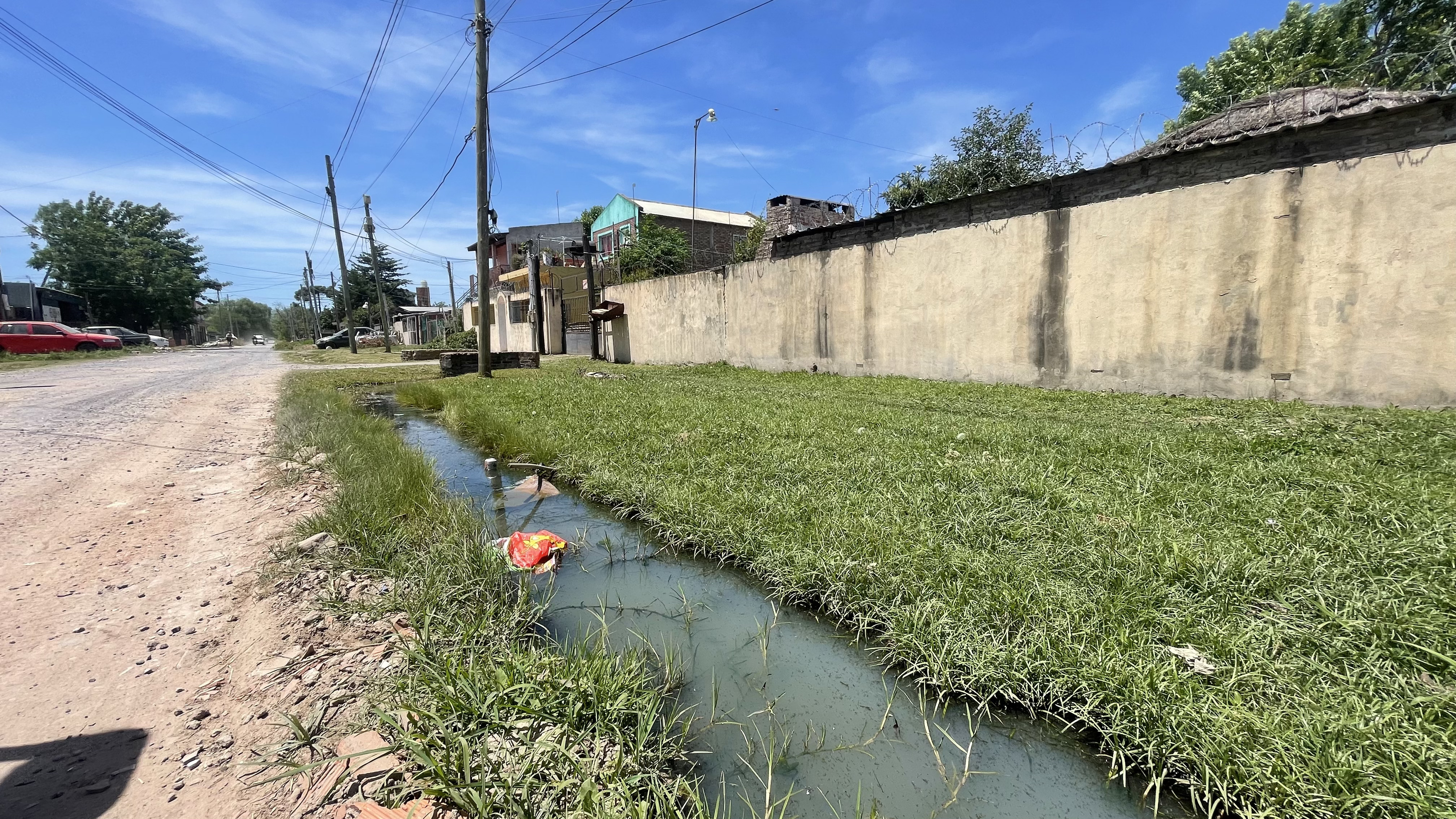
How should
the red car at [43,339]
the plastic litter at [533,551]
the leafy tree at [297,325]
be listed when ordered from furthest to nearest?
the leafy tree at [297,325]
the red car at [43,339]
the plastic litter at [533,551]

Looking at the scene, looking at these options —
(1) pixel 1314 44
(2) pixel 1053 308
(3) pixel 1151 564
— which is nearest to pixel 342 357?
(2) pixel 1053 308

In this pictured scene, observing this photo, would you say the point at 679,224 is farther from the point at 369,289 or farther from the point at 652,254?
the point at 369,289

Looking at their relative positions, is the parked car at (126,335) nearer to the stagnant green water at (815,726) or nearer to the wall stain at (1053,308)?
the stagnant green water at (815,726)

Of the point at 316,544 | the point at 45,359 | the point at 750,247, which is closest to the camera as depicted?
the point at 316,544

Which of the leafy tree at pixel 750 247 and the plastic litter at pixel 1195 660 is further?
the leafy tree at pixel 750 247

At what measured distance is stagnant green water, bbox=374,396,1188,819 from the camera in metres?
1.66

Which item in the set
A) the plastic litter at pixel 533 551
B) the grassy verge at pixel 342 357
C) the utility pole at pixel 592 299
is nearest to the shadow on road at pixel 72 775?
the plastic litter at pixel 533 551

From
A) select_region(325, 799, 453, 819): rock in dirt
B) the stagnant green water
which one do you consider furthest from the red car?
select_region(325, 799, 453, 819): rock in dirt

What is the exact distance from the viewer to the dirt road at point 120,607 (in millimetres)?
1543

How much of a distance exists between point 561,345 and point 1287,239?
22.0 meters

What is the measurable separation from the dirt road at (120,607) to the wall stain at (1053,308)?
359 inches

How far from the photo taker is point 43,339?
64.2 feet

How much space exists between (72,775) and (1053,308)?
9.86m

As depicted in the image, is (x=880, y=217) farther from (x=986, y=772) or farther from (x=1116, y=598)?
(x=986, y=772)
